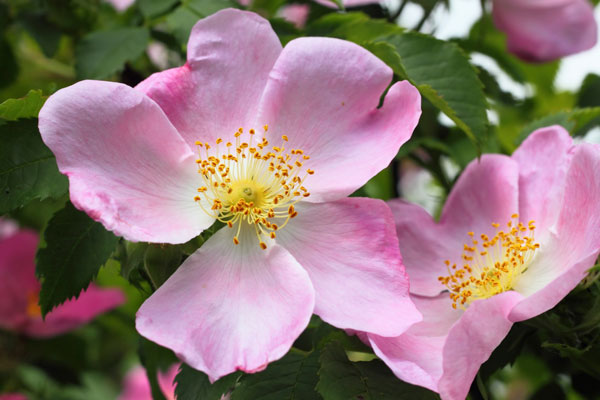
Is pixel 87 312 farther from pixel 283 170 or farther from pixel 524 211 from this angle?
pixel 524 211

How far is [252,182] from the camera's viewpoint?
78 centimetres

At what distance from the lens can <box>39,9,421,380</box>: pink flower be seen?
2.04 feet

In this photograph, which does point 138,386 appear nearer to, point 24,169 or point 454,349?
point 24,169

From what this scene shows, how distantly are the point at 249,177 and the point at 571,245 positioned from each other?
0.35m

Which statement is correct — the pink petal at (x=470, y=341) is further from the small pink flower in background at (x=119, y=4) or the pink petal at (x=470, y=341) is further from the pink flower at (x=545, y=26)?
the small pink flower in background at (x=119, y=4)

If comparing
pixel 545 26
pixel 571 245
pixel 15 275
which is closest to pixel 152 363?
pixel 571 245

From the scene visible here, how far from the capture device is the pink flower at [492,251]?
0.62 m

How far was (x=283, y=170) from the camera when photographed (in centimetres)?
73

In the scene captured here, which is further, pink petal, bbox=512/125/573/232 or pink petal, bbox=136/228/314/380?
pink petal, bbox=512/125/573/232

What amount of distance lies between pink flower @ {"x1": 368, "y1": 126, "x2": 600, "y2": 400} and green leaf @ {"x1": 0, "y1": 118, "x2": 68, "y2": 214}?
355 mm

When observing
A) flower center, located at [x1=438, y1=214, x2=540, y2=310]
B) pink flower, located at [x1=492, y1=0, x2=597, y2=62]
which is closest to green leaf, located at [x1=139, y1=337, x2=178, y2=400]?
flower center, located at [x1=438, y1=214, x2=540, y2=310]

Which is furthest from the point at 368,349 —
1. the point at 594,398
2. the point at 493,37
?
the point at 493,37

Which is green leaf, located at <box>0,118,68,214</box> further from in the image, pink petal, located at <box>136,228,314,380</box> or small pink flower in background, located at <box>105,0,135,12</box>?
small pink flower in background, located at <box>105,0,135,12</box>

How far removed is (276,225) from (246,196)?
0.22 ft
